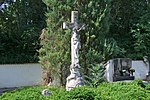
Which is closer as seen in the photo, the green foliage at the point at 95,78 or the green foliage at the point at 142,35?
the green foliage at the point at 95,78

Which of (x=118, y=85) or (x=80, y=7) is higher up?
(x=80, y=7)

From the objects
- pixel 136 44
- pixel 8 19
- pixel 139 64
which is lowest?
pixel 139 64

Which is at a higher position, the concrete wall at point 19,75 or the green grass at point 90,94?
the green grass at point 90,94

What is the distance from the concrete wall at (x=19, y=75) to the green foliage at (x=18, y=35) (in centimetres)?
35

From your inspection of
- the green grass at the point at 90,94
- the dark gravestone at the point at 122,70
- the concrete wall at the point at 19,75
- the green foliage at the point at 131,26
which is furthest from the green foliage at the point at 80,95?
the green foliage at the point at 131,26

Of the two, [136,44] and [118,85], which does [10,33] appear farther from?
[118,85]

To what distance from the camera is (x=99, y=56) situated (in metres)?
13.7

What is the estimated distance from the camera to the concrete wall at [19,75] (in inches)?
693

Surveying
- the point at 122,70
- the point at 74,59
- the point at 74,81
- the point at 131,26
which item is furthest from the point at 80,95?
the point at 131,26

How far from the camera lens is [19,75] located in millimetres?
17938

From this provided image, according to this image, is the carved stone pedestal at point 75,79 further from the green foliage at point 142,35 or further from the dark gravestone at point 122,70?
the green foliage at point 142,35

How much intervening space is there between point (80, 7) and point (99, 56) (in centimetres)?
244

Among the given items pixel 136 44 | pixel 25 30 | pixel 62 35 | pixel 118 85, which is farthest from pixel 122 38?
pixel 118 85

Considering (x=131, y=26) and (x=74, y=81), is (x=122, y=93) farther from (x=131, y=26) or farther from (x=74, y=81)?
(x=131, y=26)
